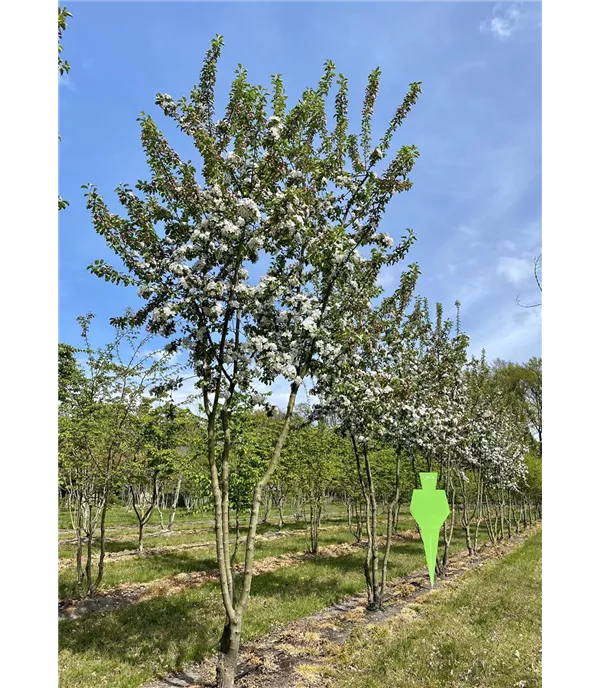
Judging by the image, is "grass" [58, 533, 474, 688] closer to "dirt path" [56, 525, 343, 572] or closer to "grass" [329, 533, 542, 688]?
"grass" [329, 533, 542, 688]

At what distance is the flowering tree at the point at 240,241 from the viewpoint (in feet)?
9.93

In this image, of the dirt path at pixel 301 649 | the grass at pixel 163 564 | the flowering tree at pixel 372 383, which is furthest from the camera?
the grass at pixel 163 564

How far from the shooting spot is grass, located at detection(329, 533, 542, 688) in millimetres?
2916

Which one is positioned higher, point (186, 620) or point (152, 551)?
point (186, 620)

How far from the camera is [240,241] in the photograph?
3.02 metres

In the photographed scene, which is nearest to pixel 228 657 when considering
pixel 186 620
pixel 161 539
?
pixel 186 620

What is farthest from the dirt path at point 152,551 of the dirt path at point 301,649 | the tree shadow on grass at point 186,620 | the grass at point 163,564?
the dirt path at point 301,649

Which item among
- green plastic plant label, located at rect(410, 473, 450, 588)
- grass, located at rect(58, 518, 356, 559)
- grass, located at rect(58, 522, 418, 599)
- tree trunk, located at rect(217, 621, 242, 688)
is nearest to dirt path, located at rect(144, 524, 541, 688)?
tree trunk, located at rect(217, 621, 242, 688)

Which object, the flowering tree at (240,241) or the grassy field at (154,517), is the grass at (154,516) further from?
the flowering tree at (240,241)

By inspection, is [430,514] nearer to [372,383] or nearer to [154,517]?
[372,383]

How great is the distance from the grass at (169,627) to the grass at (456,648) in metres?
1.15

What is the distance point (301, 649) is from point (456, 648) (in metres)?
1.17

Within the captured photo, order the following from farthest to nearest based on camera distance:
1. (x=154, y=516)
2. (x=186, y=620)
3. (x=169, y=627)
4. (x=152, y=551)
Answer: (x=154, y=516), (x=152, y=551), (x=186, y=620), (x=169, y=627)
